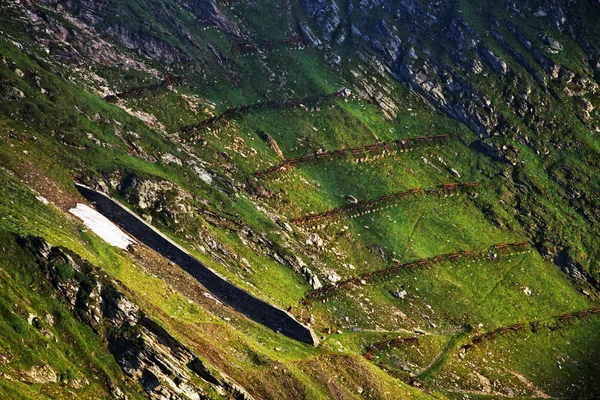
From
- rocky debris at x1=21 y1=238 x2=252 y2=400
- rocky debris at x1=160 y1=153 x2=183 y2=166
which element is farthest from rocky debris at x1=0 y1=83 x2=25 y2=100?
rocky debris at x1=21 y1=238 x2=252 y2=400

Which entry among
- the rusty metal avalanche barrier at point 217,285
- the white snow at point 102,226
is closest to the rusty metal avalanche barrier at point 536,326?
the rusty metal avalanche barrier at point 217,285

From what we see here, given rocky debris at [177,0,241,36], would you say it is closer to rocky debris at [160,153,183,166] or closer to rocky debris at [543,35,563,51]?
rocky debris at [160,153,183,166]

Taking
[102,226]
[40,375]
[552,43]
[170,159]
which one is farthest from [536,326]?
[552,43]

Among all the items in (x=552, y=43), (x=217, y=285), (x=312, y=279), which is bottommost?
(x=217, y=285)

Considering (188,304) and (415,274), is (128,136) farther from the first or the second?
(415,274)

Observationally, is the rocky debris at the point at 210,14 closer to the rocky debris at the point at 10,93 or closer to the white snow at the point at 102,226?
the rocky debris at the point at 10,93

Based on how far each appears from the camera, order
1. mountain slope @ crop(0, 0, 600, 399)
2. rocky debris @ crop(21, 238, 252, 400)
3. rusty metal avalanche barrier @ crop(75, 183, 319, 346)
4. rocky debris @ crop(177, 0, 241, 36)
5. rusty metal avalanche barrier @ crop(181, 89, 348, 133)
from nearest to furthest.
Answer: rocky debris @ crop(21, 238, 252, 400)
mountain slope @ crop(0, 0, 600, 399)
rusty metal avalanche barrier @ crop(75, 183, 319, 346)
rusty metal avalanche barrier @ crop(181, 89, 348, 133)
rocky debris @ crop(177, 0, 241, 36)

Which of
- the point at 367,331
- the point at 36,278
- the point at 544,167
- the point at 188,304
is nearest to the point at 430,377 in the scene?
the point at 367,331

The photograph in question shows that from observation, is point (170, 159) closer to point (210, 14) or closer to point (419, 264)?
point (419, 264)
